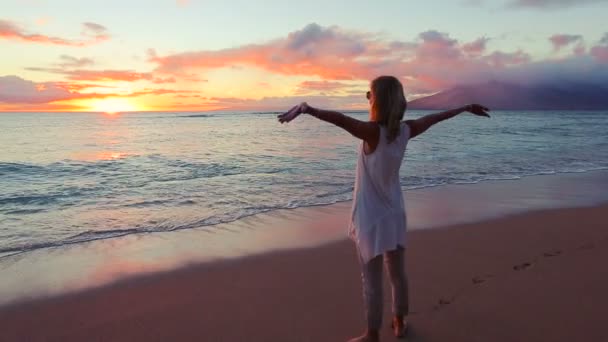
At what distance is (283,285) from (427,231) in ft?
10.2

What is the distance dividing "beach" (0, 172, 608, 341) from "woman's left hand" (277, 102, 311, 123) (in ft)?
6.79

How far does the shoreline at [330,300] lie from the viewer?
3695 mm

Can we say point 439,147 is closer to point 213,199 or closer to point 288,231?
point 213,199

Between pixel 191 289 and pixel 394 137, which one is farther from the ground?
pixel 394 137

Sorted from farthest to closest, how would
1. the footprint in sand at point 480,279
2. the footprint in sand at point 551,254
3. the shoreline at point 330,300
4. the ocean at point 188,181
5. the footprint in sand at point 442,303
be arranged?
the ocean at point 188,181, the footprint in sand at point 551,254, the footprint in sand at point 480,279, the footprint in sand at point 442,303, the shoreline at point 330,300

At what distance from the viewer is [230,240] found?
22.6 ft

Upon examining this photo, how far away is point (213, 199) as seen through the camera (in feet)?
34.2

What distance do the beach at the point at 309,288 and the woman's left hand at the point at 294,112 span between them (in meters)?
2.07

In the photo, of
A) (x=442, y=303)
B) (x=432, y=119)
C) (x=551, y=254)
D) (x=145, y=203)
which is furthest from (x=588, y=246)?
(x=145, y=203)

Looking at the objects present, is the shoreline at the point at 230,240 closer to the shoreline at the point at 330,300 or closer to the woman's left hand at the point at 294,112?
the shoreline at the point at 330,300

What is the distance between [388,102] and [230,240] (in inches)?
187

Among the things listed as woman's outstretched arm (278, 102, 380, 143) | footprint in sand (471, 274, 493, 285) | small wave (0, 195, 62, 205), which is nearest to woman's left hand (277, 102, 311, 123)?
woman's outstretched arm (278, 102, 380, 143)

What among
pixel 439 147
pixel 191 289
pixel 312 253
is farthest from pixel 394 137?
pixel 439 147

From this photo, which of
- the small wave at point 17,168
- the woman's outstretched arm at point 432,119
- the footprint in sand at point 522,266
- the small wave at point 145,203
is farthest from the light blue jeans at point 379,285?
the small wave at point 17,168
